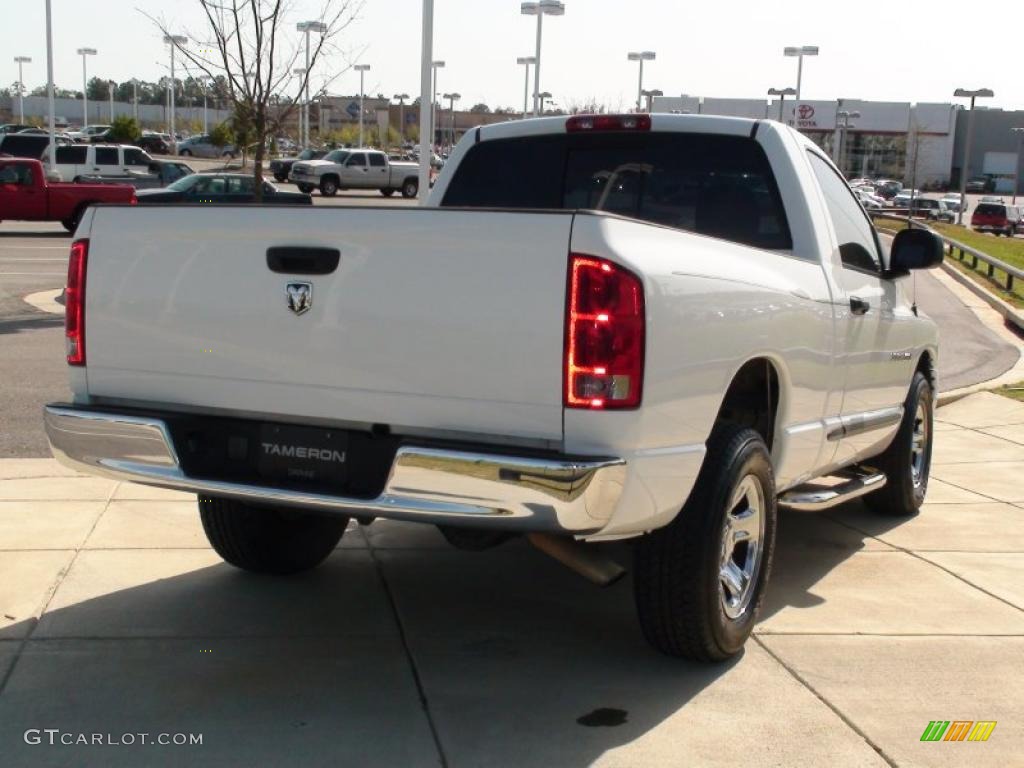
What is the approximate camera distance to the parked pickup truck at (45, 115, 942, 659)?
4188mm

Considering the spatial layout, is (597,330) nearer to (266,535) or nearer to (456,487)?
(456,487)

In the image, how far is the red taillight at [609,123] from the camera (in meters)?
6.25

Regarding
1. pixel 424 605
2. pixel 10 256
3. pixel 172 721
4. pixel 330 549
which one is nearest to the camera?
pixel 172 721

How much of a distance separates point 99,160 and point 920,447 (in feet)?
132

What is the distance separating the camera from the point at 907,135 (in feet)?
341

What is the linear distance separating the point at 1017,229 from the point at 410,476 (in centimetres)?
6752

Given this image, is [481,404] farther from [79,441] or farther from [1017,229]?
[1017,229]

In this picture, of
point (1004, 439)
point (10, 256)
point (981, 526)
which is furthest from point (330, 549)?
point (10, 256)

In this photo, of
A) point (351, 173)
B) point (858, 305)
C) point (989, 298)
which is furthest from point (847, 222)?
point (351, 173)

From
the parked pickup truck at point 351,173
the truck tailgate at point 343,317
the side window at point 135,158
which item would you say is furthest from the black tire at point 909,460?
the parked pickup truck at point 351,173

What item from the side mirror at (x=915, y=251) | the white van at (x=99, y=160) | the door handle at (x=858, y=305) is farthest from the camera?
the white van at (x=99, y=160)

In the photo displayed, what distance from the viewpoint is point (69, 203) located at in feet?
102

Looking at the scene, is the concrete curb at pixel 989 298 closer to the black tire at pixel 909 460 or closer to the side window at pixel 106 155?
the black tire at pixel 909 460

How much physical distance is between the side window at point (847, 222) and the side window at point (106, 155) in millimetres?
40075
